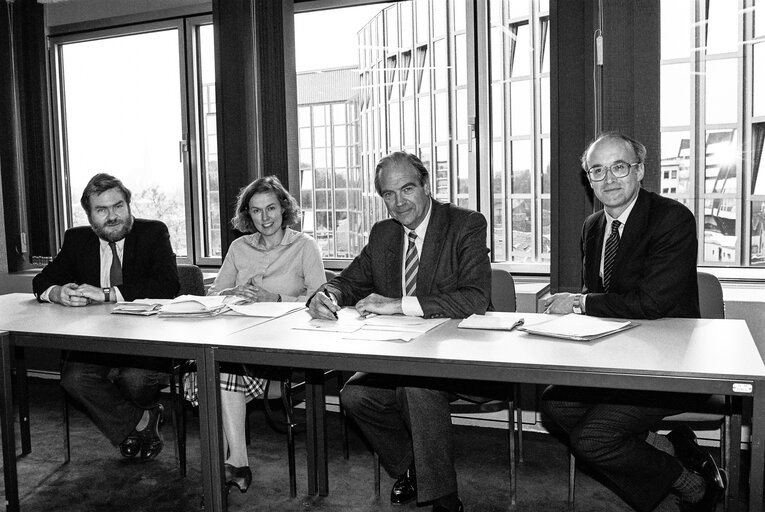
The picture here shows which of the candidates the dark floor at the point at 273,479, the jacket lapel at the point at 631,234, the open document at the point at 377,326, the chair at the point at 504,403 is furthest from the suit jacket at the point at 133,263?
the jacket lapel at the point at 631,234

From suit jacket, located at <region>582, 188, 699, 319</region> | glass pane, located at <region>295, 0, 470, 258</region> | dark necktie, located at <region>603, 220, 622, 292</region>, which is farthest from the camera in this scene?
glass pane, located at <region>295, 0, 470, 258</region>

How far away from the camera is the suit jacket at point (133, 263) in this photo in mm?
3217

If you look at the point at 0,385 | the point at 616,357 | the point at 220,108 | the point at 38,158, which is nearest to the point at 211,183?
the point at 220,108

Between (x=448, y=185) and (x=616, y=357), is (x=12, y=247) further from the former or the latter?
(x=616, y=357)

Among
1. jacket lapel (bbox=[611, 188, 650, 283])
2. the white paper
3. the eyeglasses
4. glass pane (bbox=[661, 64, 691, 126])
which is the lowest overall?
the white paper

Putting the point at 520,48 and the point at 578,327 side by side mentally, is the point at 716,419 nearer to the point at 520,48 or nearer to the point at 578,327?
the point at 578,327

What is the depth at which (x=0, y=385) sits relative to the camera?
2.51 meters

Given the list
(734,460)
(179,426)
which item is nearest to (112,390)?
(179,426)

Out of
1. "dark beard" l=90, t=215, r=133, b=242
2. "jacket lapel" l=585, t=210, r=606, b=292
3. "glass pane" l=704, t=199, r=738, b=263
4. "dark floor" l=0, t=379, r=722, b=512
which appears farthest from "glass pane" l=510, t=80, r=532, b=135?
"dark beard" l=90, t=215, r=133, b=242

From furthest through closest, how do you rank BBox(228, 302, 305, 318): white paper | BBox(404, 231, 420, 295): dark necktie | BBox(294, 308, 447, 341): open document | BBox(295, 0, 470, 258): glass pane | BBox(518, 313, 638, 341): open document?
BBox(295, 0, 470, 258): glass pane
BBox(404, 231, 420, 295): dark necktie
BBox(228, 302, 305, 318): white paper
BBox(294, 308, 447, 341): open document
BBox(518, 313, 638, 341): open document

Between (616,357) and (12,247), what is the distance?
440 cm

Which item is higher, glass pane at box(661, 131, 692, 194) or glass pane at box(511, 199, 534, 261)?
glass pane at box(661, 131, 692, 194)

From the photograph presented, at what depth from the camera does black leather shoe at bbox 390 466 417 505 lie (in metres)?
2.74

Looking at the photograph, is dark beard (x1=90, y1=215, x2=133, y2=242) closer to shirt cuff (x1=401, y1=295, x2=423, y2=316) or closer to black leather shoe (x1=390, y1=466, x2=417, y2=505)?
shirt cuff (x1=401, y1=295, x2=423, y2=316)
